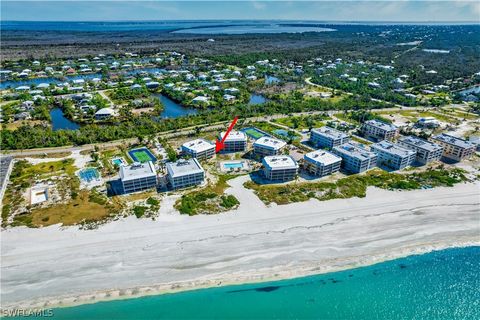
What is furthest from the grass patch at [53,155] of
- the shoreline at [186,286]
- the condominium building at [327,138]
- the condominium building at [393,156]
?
the condominium building at [393,156]

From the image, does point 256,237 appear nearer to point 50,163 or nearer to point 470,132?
point 50,163

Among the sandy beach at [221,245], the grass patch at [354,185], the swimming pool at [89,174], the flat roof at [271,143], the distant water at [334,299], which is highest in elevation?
the flat roof at [271,143]

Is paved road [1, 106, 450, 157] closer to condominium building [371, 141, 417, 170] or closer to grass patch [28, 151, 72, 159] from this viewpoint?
grass patch [28, 151, 72, 159]

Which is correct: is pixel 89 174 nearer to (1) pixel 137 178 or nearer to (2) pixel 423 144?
(1) pixel 137 178

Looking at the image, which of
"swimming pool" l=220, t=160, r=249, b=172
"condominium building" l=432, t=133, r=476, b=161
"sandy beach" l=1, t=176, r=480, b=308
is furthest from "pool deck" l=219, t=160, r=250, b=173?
"condominium building" l=432, t=133, r=476, b=161

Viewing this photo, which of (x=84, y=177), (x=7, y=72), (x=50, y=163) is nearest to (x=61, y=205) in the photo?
(x=84, y=177)

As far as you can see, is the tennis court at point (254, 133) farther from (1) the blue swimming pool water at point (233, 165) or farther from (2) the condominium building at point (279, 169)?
(2) the condominium building at point (279, 169)

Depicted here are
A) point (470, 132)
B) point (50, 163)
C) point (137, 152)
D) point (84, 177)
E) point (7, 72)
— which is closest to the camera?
point (84, 177)
